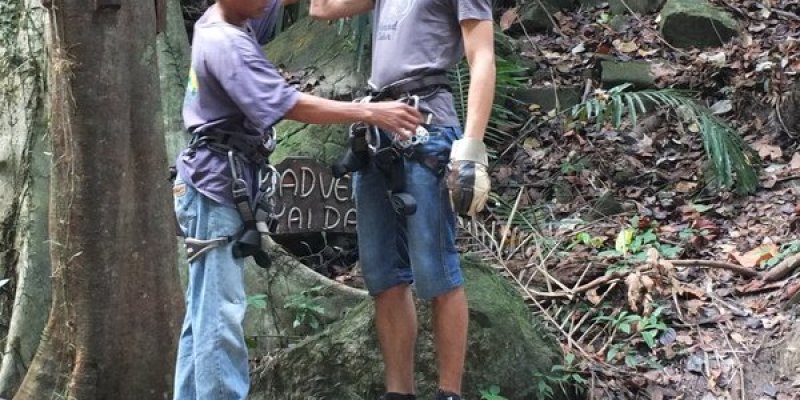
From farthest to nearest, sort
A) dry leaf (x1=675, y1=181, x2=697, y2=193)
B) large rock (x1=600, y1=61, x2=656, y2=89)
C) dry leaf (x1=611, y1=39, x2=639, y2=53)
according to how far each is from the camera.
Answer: dry leaf (x1=611, y1=39, x2=639, y2=53) < large rock (x1=600, y1=61, x2=656, y2=89) < dry leaf (x1=675, y1=181, x2=697, y2=193)

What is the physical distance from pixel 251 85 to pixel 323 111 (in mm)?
268

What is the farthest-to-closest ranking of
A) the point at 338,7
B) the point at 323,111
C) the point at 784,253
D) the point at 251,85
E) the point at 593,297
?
1. the point at 784,253
2. the point at 593,297
3. the point at 338,7
4. the point at 323,111
5. the point at 251,85

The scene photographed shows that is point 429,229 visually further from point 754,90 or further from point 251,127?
point 754,90

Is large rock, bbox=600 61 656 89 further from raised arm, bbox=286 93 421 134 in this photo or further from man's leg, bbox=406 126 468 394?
raised arm, bbox=286 93 421 134

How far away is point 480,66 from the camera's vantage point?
3.62 meters

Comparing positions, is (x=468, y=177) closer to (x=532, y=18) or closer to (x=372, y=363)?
(x=372, y=363)

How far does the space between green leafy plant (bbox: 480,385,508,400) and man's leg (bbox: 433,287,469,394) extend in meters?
0.49

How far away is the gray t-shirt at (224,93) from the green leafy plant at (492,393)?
1.51 m

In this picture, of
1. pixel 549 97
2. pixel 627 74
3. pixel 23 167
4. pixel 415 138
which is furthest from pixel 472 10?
pixel 627 74

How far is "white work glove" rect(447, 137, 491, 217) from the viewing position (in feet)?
11.5

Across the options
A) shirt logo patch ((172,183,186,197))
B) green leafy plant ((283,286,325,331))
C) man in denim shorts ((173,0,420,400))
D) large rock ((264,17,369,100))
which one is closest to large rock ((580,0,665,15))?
large rock ((264,17,369,100))

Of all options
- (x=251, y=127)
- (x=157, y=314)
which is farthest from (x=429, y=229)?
(x=157, y=314)

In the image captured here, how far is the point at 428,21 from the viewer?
374 centimetres

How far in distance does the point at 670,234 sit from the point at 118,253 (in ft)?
11.8
